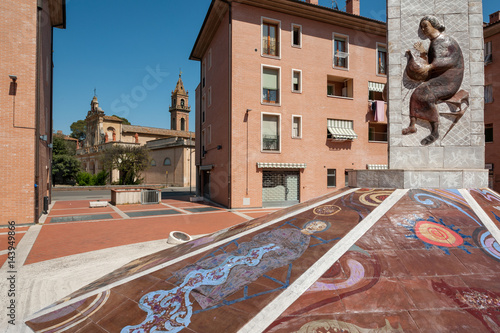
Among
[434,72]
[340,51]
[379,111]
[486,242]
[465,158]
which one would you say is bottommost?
[486,242]

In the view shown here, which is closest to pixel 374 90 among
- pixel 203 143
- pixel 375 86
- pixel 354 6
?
pixel 375 86

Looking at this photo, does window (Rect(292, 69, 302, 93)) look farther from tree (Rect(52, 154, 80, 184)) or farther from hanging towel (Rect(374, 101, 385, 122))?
tree (Rect(52, 154, 80, 184))

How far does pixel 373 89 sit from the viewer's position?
21.3 m

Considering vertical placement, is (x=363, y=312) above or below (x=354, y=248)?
below

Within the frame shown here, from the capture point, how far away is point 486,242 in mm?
4176

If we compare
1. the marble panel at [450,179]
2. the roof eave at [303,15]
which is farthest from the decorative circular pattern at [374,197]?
the roof eave at [303,15]

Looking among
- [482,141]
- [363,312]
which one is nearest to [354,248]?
[363,312]

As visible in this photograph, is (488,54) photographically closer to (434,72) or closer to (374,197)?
(434,72)

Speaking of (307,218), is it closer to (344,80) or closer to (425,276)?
(425,276)

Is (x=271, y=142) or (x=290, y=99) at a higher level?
(x=290, y=99)

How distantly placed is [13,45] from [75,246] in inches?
386

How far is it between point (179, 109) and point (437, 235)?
2613 inches

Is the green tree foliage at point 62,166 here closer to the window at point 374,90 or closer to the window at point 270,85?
the window at point 270,85

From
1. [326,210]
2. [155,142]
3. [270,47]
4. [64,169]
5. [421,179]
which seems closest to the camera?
[326,210]
